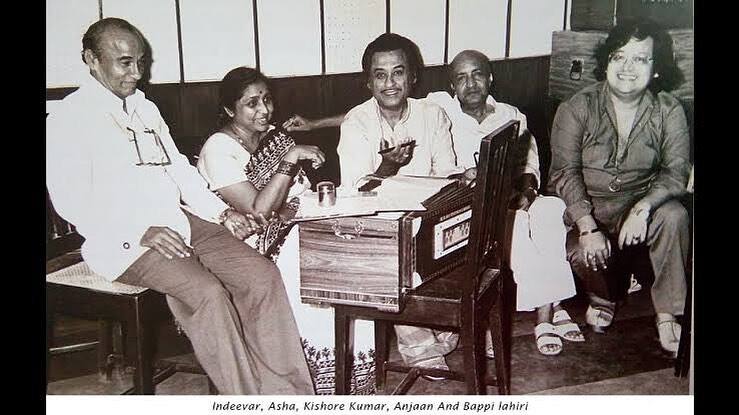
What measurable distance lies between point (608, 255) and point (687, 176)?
43 centimetres

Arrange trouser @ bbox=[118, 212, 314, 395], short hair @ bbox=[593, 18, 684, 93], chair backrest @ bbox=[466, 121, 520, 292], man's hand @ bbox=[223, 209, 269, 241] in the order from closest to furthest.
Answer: chair backrest @ bbox=[466, 121, 520, 292]
trouser @ bbox=[118, 212, 314, 395]
man's hand @ bbox=[223, 209, 269, 241]
short hair @ bbox=[593, 18, 684, 93]

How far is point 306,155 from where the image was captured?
9.16ft

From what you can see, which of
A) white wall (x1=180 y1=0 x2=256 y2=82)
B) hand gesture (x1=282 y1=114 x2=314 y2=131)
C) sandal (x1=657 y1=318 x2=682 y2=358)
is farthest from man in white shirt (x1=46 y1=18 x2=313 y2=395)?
sandal (x1=657 y1=318 x2=682 y2=358)

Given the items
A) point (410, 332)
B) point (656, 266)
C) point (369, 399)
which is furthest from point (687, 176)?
point (369, 399)

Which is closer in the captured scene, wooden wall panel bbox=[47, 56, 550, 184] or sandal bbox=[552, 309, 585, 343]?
wooden wall panel bbox=[47, 56, 550, 184]

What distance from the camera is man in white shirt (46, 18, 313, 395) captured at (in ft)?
8.82

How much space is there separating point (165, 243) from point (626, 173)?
1.80 m

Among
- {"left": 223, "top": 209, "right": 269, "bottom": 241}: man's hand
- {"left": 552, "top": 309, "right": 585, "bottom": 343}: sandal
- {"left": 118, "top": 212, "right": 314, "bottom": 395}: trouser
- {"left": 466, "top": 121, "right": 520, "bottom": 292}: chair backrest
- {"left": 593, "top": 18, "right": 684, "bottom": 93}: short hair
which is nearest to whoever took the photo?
{"left": 466, "top": 121, "right": 520, "bottom": 292}: chair backrest

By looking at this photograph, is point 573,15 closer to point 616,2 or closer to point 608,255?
point 616,2

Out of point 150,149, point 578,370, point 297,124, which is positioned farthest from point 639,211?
point 150,149

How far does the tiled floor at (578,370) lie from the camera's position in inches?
111

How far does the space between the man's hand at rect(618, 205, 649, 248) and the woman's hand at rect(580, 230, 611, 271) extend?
6 cm

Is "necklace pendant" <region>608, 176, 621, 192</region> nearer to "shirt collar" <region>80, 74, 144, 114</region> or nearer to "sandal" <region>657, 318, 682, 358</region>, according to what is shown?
"sandal" <region>657, 318, 682, 358</region>

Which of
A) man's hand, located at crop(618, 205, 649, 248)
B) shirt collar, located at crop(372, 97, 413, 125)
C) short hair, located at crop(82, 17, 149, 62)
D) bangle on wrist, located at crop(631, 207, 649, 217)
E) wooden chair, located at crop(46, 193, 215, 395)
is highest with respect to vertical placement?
short hair, located at crop(82, 17, 149, 62)
